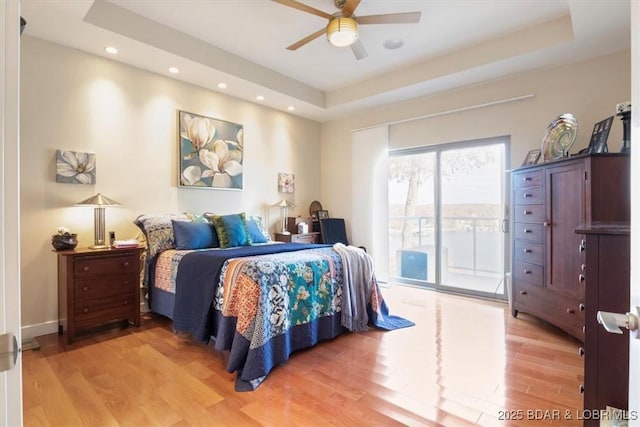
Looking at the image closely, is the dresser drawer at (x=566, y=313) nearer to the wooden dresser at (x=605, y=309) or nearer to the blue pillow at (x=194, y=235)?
the wooden dresser at (x=605, y=309)

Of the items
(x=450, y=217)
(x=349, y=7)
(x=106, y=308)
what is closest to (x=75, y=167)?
(x=106, y=308)

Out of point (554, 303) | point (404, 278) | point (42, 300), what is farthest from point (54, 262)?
point (554, 303)

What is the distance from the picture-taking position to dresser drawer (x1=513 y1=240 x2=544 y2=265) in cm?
309

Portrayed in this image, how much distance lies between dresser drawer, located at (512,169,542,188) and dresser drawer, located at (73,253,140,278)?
3965 millimetres

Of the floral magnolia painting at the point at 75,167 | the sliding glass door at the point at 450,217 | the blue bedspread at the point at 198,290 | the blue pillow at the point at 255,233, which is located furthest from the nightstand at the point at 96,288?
the sliding glass door at the point at 450,217

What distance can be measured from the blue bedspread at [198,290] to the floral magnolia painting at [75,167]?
1.34 meters

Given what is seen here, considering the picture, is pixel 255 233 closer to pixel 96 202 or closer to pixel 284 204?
pixel 284 204

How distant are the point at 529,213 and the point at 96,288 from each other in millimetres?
4199

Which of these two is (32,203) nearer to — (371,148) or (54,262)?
(54,262)

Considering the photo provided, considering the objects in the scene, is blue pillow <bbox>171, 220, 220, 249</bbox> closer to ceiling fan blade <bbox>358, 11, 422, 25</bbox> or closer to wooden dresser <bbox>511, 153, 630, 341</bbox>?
ceiling fan blade <bbox>358, 11, 422, 25</bbox>

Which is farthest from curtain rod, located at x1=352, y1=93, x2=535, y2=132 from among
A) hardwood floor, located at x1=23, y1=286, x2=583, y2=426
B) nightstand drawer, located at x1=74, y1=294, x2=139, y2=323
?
nightstand drawer, located at x1=74, y1=294, x2=139, y2=323

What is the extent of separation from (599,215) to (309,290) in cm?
236

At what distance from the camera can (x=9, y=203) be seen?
56cm

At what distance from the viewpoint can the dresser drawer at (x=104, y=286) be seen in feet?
9.11
